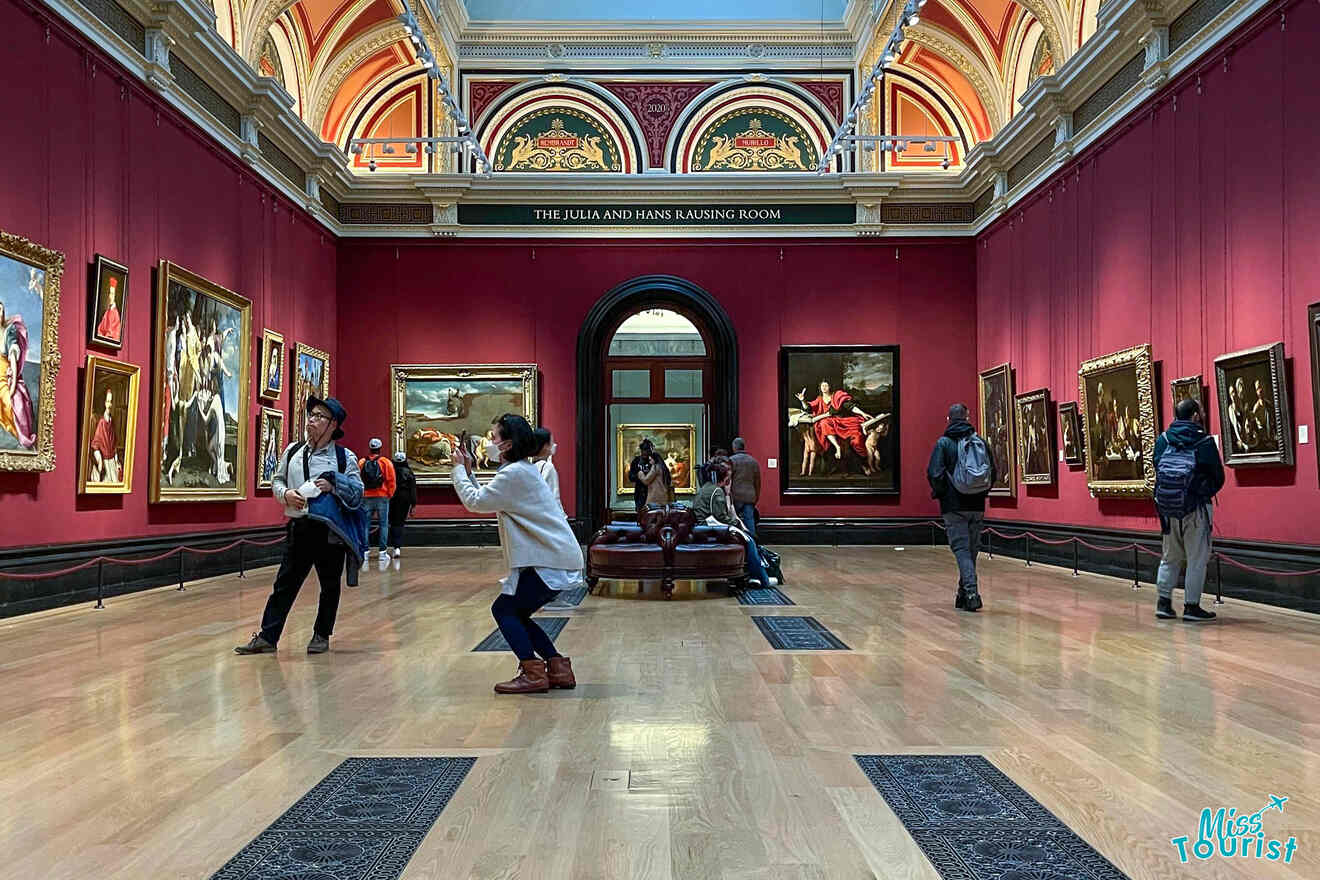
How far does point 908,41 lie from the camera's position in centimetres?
2009

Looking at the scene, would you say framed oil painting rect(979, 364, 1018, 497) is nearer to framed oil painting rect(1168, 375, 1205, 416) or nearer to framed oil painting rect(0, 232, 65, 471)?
framed oil painting rect(1168, 375, 1205, 416)

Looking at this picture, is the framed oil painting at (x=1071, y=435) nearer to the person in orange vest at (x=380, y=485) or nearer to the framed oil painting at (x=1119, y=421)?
the framed oil painting at (x=1119, y=421)

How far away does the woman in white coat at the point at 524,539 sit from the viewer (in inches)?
236

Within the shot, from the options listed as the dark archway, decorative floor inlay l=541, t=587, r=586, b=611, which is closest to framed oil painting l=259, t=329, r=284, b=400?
the dark archway

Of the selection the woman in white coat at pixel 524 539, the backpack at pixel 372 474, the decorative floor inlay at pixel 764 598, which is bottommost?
the decorative floor inlay at pixel 764 598

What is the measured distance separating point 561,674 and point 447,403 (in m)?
14.9

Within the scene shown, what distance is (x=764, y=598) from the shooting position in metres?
11.6

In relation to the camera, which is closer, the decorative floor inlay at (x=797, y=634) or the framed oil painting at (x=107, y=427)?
the decorative floor inlay at (x=797, y=634)

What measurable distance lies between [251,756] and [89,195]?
871 cm

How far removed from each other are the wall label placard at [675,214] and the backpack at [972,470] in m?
11.7

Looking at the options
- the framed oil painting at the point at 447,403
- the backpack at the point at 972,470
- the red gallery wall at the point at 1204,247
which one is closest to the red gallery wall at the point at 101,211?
the framed oil painting at the point at 447,403

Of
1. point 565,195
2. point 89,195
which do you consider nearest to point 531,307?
point 565,195

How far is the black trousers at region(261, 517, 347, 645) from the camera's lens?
763cm

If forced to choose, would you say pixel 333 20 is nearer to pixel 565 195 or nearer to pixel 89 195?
pixel 565 195
